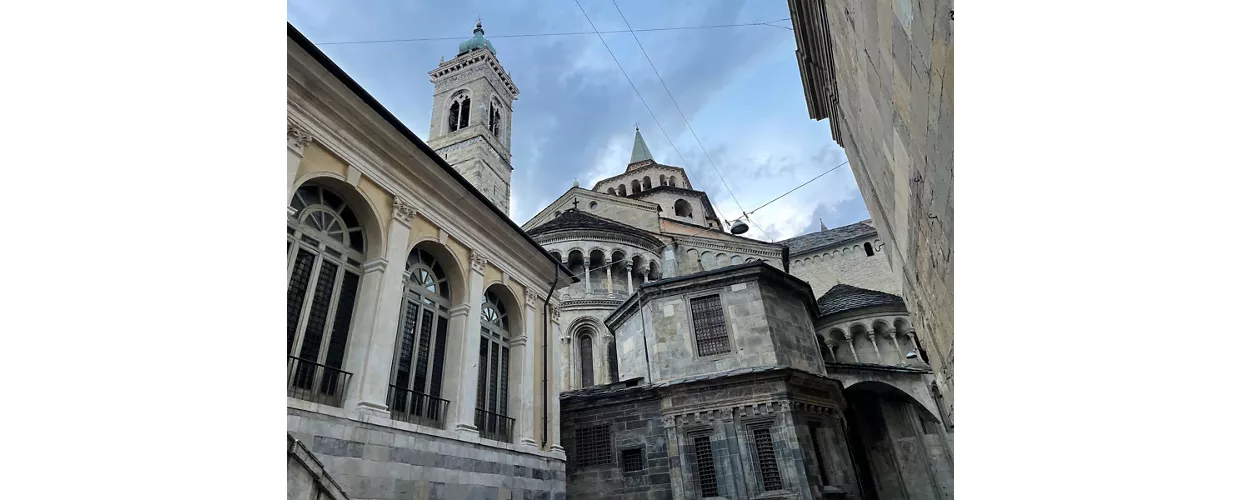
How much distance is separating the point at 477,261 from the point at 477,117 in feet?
116

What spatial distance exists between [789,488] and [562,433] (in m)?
6.71

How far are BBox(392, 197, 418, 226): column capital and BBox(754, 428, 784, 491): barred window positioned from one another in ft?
34.5

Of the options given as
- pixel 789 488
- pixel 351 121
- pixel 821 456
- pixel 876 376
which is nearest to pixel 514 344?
pixel 351 121

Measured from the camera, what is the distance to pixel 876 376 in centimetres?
2102

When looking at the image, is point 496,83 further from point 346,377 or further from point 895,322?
point 346,377

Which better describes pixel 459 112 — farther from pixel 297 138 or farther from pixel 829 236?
pixel 297 138

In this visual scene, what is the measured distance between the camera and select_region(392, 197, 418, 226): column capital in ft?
34.6

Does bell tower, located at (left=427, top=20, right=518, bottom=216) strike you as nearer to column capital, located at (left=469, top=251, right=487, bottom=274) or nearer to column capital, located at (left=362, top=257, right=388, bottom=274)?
column capital, located at (left=469, top=251, right=487, bottom=274)

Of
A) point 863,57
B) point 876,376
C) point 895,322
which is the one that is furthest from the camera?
point 895,322

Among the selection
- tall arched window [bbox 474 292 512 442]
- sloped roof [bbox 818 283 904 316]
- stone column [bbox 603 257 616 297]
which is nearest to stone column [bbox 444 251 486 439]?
tall arched window [bbox 474 292 512 442]

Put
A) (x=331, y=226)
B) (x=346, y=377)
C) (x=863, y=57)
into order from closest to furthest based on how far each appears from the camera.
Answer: (x=863, y=57)
(x=346, y=377)
(x=331, y=226)

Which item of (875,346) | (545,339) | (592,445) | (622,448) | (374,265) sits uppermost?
(875,346)

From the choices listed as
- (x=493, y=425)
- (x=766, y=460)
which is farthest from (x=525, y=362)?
(x=766, y=460)

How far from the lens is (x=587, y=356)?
1104 inches
